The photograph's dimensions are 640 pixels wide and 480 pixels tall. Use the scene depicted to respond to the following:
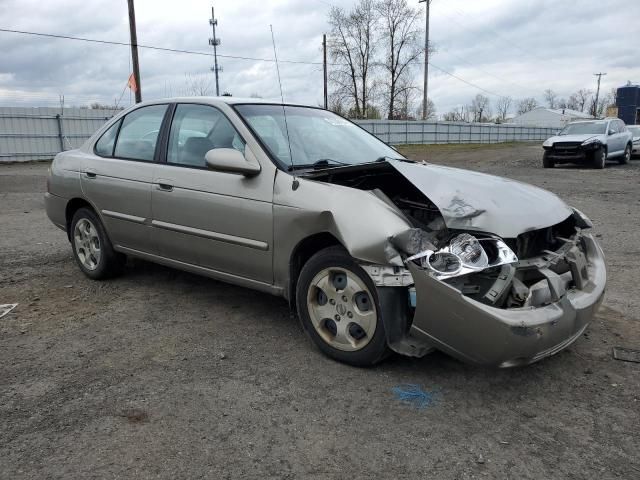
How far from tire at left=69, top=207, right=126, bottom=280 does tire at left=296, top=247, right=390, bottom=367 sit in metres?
2.37

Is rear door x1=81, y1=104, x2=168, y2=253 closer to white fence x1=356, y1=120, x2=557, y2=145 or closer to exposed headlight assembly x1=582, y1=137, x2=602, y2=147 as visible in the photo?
exposed headlight assembly x1=582, y1=137, x2=602, y2=147

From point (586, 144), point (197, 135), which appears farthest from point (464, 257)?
point (586, 144)

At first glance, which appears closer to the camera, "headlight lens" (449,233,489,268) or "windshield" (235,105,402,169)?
"headlight lens" (449,233,489,268)

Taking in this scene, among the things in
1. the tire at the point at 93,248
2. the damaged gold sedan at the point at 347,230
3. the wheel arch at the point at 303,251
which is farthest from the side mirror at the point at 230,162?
the tire at the point at 93,248

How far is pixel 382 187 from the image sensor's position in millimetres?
3697

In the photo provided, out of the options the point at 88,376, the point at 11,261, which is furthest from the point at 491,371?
the point at 11,261

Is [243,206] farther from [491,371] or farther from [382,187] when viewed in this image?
[491,371]

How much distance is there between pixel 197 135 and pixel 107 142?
131 cm

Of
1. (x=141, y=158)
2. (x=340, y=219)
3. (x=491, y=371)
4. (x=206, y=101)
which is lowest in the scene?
(x=491, y=371)

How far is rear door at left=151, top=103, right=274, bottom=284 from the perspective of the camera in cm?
362

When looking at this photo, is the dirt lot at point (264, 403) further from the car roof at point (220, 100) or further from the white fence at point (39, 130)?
the white fence at point (39, 130)

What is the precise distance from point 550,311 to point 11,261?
18.2 feet

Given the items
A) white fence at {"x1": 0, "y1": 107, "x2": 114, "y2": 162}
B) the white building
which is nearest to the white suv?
white fence at {"x1": 0, "y1": 107, "x2": 114, "y2": 162}

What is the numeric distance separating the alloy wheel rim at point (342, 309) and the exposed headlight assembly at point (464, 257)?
0.45 m
